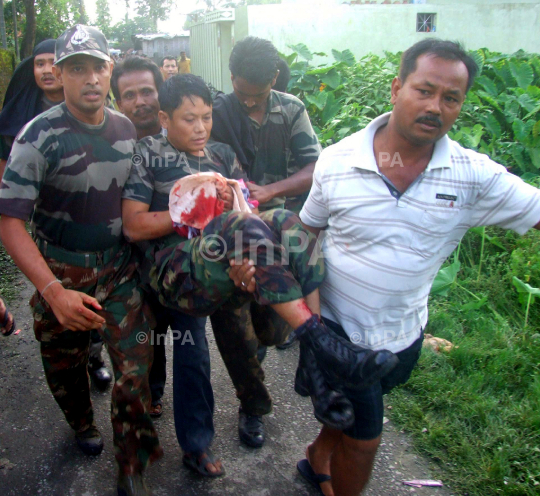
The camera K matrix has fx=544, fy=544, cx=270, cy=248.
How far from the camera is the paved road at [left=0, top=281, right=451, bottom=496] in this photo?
8.77ft

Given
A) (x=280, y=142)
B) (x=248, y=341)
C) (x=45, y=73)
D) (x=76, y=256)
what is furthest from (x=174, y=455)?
(x=45, y=73)

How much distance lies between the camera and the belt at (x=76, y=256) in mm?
2631

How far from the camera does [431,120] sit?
6.54ft

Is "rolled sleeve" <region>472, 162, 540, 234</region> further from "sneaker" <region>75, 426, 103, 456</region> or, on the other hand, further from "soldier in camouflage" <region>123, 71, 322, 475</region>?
"sneaker" <region>75, 426, 103, 456</region>

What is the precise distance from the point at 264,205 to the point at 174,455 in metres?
1.50

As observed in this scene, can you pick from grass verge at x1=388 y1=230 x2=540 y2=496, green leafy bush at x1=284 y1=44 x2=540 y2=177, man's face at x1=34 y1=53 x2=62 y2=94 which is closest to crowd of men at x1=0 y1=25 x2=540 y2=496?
man's face at x1=34 y1=53 x2=62 y2=94

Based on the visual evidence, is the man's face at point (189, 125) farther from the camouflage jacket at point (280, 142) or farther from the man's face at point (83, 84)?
the camouflage jacket at point (280, 142)

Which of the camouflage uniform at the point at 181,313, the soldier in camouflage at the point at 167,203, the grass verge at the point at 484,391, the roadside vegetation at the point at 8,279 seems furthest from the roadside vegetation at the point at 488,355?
the roadside vegetation at the point at 8,279


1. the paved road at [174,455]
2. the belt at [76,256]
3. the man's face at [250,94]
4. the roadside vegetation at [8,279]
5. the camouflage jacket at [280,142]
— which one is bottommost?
the roadside vegetation at [8,279]

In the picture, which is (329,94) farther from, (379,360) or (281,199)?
(379,360)

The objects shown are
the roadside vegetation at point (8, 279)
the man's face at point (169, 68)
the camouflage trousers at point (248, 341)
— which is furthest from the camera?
the man's face at point (169, 68)

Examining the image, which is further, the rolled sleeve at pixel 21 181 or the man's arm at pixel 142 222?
the man's arm at pixel 142 222

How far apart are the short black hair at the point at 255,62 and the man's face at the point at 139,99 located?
540mm

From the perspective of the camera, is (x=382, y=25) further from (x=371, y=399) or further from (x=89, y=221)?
(x=371, y=399)
